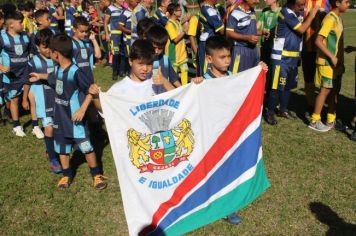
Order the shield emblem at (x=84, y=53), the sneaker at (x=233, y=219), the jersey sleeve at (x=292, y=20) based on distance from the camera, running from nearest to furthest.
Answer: the sneaker at (x=233, y=219) → the shield emblem at (x=84, y=53) → the jersey sleeve at (x=292, y=20)

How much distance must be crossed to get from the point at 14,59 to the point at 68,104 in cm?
298

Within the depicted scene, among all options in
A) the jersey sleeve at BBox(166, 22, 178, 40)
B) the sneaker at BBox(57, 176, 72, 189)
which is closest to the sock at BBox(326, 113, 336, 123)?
the jersey sleeve at BBox(166, 22, 178, 40)

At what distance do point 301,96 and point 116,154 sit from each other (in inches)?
242

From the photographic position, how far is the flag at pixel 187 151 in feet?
11.3

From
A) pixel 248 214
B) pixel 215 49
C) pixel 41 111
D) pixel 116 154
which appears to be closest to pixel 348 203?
pixel 248 214

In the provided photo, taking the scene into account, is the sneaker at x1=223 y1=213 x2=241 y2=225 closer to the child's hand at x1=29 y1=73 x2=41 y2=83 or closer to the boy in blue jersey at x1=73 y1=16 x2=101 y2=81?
the child's hand at x1=29 y1=73 x2=41 y2=83

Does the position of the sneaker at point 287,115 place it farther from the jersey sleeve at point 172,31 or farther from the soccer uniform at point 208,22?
the jersey sleeve at point 172,31

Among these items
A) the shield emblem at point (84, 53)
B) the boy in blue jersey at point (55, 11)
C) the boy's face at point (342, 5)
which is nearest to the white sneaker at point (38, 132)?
the shield emblem at point (84, 53)

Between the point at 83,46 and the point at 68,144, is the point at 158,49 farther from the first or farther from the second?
the point at 83,46

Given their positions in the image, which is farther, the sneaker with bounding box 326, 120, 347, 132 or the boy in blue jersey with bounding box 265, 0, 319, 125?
the sneaker with bounding box 326, 120, 347, 132

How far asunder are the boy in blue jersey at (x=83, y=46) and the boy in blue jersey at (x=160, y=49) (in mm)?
1444

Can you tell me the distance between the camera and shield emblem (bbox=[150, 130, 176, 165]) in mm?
3504

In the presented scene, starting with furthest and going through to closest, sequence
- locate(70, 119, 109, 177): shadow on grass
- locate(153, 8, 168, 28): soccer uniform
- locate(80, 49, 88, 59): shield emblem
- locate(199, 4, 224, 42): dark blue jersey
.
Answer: locate(153, 8, 168, 28): soccer uniform, locate(199, 4, 224, 42): dark blue jersey, locate(80, 49, 88, 59): shield emblem, locate(70, 119, 109, 177): shadow on grass

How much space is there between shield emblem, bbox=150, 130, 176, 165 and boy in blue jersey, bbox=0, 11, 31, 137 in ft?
12.6
